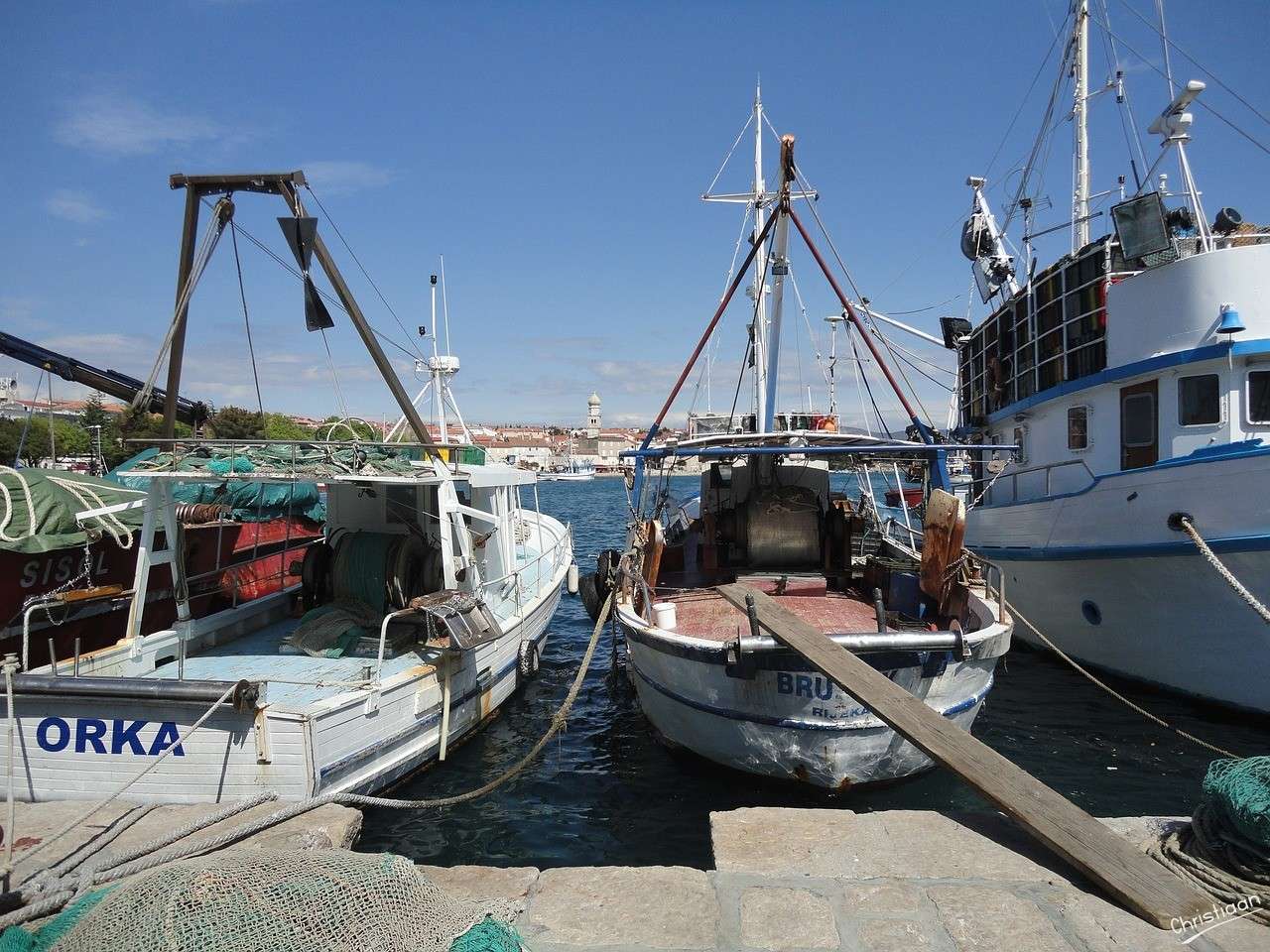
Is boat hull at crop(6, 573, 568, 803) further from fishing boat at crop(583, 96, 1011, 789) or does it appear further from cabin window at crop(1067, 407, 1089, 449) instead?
cabin window at crop(1067, 407, 1089, 449)

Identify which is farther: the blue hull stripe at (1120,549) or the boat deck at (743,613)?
the blue hull stripe at (1120,549)

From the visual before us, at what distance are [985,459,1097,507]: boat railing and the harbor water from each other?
3.08 meters

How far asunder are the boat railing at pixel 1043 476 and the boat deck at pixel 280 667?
10154mm

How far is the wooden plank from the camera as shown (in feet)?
11.9

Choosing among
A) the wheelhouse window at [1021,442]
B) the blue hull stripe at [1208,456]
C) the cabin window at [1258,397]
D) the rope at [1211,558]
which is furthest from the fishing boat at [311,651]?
the cabin window at [1258,397]

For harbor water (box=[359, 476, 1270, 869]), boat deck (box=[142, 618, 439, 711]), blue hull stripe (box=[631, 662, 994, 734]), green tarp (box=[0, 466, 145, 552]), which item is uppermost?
green tarp (box=[0, 466, 145, 552])

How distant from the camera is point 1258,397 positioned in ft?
32.7

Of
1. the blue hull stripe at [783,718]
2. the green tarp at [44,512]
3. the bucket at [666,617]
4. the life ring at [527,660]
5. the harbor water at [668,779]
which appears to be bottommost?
the harbor water at [668,779]

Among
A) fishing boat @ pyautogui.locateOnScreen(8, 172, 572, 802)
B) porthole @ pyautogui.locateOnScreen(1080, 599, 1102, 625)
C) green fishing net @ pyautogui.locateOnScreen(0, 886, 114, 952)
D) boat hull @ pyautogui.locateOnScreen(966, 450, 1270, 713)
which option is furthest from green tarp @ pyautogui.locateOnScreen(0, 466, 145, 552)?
porthole @ pyautogui.locateOnScreen(1080, 599, 1102, 625)

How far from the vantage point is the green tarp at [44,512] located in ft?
28.5

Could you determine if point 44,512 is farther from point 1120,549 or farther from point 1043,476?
point 1043,476

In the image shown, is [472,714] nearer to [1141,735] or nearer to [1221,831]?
[1221,831]

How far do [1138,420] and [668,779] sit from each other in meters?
8.42

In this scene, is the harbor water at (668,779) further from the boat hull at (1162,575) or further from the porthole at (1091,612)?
the porthole at (1091,612)
